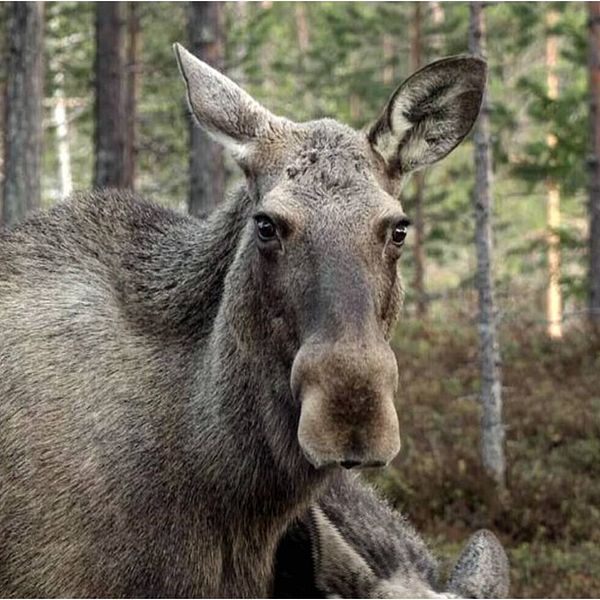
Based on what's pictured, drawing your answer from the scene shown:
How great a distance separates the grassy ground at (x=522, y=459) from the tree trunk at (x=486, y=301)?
0.21 metres

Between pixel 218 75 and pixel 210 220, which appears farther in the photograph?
pixel 210 220

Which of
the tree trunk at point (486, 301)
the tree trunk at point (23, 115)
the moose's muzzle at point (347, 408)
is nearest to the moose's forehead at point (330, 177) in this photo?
the moose's muzzle at point (347, 408)

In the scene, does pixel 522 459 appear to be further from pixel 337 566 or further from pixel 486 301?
pixel 337 566

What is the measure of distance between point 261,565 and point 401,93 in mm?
1975

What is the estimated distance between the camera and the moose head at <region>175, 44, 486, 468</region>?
3.85m

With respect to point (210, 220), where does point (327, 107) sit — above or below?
above

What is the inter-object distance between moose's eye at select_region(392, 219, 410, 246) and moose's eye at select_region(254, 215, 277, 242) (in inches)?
17.1

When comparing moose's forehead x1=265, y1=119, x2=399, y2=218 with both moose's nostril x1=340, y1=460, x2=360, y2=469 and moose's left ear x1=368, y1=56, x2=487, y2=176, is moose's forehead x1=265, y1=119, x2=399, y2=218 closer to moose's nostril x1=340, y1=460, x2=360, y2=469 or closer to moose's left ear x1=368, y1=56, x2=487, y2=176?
moose's left ear x1=368, y1=56, x2=487, y2=176

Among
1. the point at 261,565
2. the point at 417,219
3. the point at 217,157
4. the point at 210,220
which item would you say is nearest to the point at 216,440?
the point at 261,565

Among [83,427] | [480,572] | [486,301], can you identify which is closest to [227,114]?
[83,427]

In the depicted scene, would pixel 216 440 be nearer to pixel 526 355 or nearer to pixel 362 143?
pixel 362 143

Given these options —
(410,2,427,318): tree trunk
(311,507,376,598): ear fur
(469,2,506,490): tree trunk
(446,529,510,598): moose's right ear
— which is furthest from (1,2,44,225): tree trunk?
(410,2,427,318): tree trunk

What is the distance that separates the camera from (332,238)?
13.7ft

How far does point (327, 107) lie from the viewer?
106 ft
